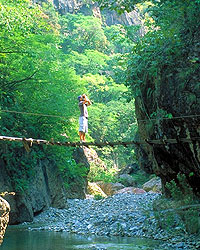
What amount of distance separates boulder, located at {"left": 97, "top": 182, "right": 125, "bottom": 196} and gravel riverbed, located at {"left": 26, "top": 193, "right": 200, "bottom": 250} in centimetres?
503

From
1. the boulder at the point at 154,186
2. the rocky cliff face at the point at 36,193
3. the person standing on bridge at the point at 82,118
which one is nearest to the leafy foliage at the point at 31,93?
the rocky cliff face at the point at 36,193

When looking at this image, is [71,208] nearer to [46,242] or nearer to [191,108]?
[46,242]

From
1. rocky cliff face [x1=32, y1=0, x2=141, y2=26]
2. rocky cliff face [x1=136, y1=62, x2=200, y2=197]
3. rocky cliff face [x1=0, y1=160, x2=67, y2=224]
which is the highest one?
rocky cliff face [x1=32, y1=0, x2=141, y2=26]

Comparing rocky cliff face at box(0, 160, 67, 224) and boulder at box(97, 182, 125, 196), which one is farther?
boulder at box(97, 182, 125, 196)

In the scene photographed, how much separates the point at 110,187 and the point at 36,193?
26.7 ft

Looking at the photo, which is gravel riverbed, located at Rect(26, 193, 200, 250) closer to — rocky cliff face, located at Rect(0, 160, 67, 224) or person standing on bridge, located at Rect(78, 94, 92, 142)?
rocky cliff face, located at Rect(0, 160, 67, 224)

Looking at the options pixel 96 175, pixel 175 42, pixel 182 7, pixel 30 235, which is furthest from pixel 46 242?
pixel 96 175

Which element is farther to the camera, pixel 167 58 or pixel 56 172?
pixel 56 172

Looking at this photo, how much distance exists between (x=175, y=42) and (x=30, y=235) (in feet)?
18.6

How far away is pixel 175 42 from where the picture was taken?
8953 mm

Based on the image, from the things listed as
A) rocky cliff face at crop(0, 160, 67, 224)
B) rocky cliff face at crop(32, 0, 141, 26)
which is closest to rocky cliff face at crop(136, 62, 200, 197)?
rocky cliff face at crop(0, 160, 67, 224)

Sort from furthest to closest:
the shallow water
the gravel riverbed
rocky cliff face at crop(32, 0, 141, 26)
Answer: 1. rocky cliff face at crop(32, 0, 141, 26)
2. the gravel riverbed
3. the shallow water

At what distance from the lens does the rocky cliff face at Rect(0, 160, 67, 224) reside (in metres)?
13.2

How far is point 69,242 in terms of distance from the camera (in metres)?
9.12
